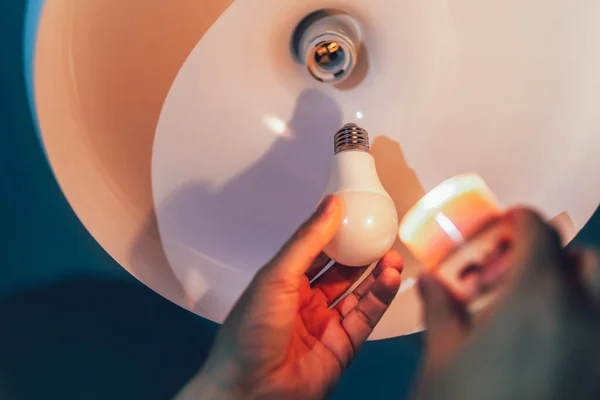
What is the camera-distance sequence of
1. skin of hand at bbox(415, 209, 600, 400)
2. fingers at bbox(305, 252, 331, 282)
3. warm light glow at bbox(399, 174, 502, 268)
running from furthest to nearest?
1. fingers at bbox(305, 252, 331, 282)
2. warm light glow at bbox(399, 174, 502, 268)
3. skin of hand at bbox(415, 209, 600, 400)

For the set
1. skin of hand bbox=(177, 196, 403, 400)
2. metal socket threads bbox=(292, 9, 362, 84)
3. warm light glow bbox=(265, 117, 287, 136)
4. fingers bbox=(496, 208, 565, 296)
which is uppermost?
metal socket threads bbox=(292, 9, 362, 84)

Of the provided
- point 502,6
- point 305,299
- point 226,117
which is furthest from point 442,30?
point 305,299

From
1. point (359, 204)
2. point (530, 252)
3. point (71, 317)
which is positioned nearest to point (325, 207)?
point (359, 204)

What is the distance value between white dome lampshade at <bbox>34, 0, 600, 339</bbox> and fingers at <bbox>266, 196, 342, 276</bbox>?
2 centimetres

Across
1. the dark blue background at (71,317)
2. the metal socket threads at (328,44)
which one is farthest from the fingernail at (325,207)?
the dark blue background at (71,317)

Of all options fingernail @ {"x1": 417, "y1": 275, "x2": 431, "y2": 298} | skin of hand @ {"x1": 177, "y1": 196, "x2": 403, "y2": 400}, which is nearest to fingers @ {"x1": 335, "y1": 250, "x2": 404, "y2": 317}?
skin of hand @ {"x1": 177, "y1": 196, "x2": 403, "y2": 400}

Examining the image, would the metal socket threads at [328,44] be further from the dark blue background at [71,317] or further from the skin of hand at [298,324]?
the dark blue background at [71,317]

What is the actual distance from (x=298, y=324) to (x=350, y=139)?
215 mm

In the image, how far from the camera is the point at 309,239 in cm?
36

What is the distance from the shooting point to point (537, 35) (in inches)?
13.5

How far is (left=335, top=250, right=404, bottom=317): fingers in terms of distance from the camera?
409mm

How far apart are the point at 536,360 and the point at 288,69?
272 millimetres

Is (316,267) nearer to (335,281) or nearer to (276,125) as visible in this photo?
(335,281)

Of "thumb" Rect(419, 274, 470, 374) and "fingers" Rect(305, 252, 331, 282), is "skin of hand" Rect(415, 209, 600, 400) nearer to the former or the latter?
"thumb" Rect(419, 274, 470, 374)
